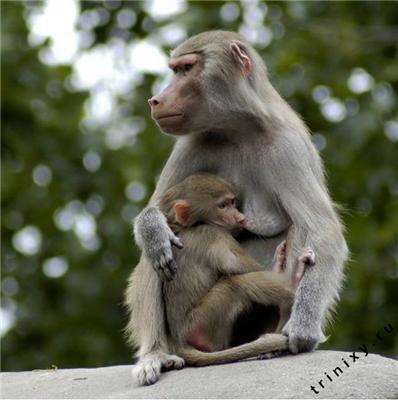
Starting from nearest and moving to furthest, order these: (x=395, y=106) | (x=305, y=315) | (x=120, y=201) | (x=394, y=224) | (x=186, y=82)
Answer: (x=305, y=315) < (x=186, y=82) < (x=394, y=224) < (x=395, y=106) < (x=120, y=201)

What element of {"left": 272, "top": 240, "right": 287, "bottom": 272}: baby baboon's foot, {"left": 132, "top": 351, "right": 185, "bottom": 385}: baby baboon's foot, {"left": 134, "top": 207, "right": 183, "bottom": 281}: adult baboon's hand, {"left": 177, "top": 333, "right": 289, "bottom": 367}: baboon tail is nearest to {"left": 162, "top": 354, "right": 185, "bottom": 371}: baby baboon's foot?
{"left": 132, "top": 351, "right": 185, "bottom": 385}: baby baboon's foot

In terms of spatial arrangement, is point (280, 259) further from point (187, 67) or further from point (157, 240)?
point (187, 67)

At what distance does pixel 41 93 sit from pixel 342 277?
9.21 m

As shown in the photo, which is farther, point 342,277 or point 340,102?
point 340,102

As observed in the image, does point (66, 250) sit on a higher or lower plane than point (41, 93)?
lower

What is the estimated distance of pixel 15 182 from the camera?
18594mm

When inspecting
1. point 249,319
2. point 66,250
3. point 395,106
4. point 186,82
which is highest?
point 186,82

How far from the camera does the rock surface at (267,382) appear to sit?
772cm

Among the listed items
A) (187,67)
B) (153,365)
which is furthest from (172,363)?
(187,67)

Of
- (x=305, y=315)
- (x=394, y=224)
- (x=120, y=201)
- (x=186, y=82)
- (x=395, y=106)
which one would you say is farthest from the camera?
(x=120, y=201)

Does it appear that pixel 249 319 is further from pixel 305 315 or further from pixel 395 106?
pixel 395 106

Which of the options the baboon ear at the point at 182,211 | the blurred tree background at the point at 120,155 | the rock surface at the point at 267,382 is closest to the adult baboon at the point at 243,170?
the baboon ear at the point at 182,211

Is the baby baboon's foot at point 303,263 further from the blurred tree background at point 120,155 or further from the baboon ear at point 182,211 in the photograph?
the blurred tree background at point 120,155

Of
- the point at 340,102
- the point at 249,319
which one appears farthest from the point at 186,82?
the point at 340,102
